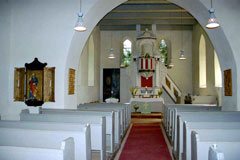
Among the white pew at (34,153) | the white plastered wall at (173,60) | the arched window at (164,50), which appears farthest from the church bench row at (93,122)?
the arched window at (164,50)

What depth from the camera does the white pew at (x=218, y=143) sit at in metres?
2.41

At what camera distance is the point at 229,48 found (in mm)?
6398

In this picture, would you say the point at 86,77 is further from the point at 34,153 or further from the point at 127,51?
the point at 34,153

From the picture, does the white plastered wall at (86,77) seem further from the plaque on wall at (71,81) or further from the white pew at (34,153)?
the white pew at (34,153)

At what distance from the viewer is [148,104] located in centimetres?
1212

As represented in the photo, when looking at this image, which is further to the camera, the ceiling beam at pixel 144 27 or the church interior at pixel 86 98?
the ceiling beam at pixel 144 27

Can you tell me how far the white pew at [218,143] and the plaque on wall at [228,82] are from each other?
389 cm

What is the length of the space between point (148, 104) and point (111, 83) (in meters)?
5.40

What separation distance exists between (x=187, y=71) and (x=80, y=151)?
591 inches

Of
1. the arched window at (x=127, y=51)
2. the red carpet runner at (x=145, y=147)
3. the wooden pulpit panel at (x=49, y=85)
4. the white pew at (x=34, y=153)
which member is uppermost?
the arched window at (x=127, y=51)

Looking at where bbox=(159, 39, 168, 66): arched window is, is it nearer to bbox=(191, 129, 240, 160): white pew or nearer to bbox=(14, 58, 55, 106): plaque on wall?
bbox=(14, 58, 55, 106): plaque on wall

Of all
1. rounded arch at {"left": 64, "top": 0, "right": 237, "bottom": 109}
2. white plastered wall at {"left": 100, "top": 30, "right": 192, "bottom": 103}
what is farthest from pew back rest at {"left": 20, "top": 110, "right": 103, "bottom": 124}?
white plastered wall at {"left": 100, "top": 30, "right": 192, "bottom": 103}

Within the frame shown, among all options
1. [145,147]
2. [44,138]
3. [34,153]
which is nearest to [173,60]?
[145,147]

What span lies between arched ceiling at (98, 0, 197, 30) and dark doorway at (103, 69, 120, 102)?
3.27 meters
